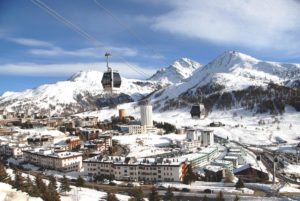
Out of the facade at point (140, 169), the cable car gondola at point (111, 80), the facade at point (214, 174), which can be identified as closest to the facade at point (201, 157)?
the facade at point (214, 174)

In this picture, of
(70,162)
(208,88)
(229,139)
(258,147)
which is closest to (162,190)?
(70,162)

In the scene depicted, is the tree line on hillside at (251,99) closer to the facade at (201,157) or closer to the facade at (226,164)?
the facade at (201,157)

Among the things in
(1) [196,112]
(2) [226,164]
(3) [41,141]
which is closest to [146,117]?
(3) [41,141]

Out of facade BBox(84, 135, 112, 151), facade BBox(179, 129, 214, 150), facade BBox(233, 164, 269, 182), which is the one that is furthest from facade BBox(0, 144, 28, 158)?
facade BBox(233, 164, 269, 182)

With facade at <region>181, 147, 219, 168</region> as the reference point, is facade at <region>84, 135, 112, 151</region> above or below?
above

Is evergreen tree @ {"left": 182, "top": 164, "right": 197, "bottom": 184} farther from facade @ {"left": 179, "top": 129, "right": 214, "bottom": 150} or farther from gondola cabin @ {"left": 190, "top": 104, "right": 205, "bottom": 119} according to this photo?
facade @ {"left": 179, "top": 129, "right": 214, "bottom": 150}

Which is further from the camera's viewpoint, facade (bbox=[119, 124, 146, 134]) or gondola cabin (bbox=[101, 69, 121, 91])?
facade (bbox=[119, 124, 146, 134])

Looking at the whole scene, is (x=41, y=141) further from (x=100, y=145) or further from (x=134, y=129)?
(x=134, y=129)
